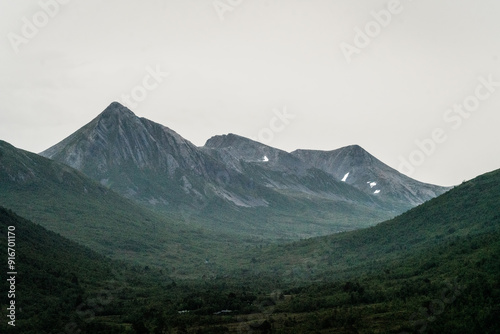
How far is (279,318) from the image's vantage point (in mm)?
74750

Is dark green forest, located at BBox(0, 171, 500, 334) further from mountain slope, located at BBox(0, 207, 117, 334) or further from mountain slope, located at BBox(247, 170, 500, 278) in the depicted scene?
mountain slope, located at BBox(247, 170, 500, 278)

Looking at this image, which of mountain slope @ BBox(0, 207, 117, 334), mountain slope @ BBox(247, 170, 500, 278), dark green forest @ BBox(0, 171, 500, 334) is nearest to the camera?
dark green forest @ BBox(0, 171, 500, 334)

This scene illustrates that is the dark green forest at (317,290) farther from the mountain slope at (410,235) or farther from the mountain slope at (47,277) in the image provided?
the mountain slope at (410,235)

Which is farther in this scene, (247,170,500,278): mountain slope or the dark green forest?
(247,170,500,278): mountain slope

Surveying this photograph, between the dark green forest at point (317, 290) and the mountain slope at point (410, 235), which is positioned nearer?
the dark green forest at point (317, 290)

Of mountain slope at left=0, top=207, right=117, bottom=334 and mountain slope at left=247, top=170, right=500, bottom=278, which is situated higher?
mountain slope at left=247, top=170, right=500, bottom=278

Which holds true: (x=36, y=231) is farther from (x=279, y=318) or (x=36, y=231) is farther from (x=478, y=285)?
(x=478, y=285)

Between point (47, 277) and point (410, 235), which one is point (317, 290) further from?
point (410, 235)

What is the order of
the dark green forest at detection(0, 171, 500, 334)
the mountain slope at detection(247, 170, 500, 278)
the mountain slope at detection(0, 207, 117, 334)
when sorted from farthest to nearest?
1. the mountain slope at detection(247, 170, 500, 278)
2. the mountain slope at detection(0, 207, 117, 334)
3. the dark green forest at detection(0, 171, 500, 334)

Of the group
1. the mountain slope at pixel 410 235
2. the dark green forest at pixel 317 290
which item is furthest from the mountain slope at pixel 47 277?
the mountain slope at pixel 410 235

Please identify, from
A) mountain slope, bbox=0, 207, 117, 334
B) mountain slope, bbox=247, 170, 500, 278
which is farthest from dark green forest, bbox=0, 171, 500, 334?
mountain slope, bbox=247, 170, 500, 278

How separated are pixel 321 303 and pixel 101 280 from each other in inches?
2164

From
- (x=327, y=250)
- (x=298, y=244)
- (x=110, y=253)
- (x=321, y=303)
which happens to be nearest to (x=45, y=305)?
(x=321, y=303)

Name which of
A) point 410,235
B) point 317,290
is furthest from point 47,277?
point 410,235
